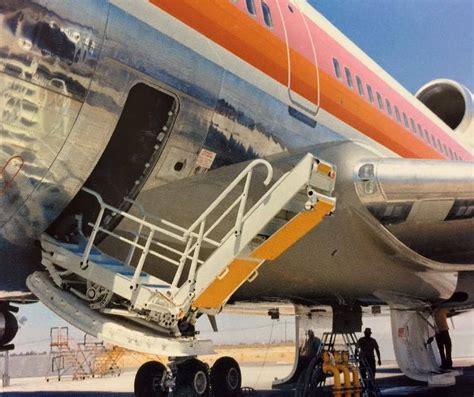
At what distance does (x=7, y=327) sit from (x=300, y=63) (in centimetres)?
584

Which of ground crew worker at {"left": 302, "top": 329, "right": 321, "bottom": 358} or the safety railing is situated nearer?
the safety railing

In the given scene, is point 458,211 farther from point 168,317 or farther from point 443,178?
point 168,317

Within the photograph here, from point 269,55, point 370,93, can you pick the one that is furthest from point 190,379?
point 370,93

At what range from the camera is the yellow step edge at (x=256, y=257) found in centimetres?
546

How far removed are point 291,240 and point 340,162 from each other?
10.2ft

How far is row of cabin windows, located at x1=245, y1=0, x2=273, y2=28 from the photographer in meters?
6.96

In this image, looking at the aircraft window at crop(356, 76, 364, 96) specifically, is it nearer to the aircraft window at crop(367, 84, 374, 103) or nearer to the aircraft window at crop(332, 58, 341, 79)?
the aircraft window at crop(367, 84, 374, 103)

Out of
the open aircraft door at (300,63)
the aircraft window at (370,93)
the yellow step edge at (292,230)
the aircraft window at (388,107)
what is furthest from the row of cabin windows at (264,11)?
the aircraft window at (388,107)

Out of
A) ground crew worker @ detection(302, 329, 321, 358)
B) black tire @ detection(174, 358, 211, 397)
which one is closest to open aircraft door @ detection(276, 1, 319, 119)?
black tire @ detection(174, 358, 211, 397)

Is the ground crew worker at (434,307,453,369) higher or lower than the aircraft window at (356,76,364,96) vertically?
lower

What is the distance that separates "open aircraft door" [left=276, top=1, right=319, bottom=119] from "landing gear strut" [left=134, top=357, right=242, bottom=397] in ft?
10.1

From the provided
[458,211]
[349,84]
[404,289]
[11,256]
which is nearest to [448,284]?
[404,289]

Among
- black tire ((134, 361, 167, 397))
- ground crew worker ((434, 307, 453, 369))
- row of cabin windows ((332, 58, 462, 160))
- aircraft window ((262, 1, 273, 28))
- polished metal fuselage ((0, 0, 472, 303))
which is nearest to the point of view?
polished metal fuselage ((0, 0, 472, 303))

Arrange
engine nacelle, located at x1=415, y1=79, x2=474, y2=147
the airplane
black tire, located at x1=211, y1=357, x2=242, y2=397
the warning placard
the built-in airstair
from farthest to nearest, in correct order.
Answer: engine nacelle, located at x1=415, y1=79, x2=474, y2=147, black tire, located at x1=211, y1=357, x2=242, y2=397, the warning placard, the built-in airstair, the airplane
